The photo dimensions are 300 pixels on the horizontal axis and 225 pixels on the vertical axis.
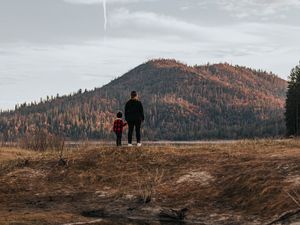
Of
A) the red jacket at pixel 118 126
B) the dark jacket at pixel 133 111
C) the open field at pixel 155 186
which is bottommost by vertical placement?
the open field at pixel 155 186

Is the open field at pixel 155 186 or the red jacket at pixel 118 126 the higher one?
the red jacket at pixel 118 126

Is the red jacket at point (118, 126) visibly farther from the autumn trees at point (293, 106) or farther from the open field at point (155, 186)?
the autumn trees at point (293, 106)

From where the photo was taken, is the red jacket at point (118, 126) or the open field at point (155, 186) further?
the red jacket at point (118, 126)

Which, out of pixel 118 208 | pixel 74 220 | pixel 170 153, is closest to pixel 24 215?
pixel 74 220

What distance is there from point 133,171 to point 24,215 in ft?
17.9

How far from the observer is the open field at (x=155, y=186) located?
16.2 metres

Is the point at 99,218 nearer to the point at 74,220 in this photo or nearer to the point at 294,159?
the point at 74,220

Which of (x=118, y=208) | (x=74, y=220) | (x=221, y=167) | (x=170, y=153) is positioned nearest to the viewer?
(x=74, y=220)

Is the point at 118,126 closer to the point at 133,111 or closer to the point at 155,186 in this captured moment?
the point at 133,111

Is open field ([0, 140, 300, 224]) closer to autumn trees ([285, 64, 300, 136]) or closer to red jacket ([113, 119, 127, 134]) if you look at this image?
red jacket ([113, 119, 127, 134])

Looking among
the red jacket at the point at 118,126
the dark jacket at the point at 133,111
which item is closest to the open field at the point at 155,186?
the red jacket at the point at 118,126

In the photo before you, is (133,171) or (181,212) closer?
(181,212)

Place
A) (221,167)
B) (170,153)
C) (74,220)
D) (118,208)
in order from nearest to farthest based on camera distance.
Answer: (74,220) < (118,208) < (221,167) < (170,153)

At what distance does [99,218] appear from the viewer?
17.0 m
